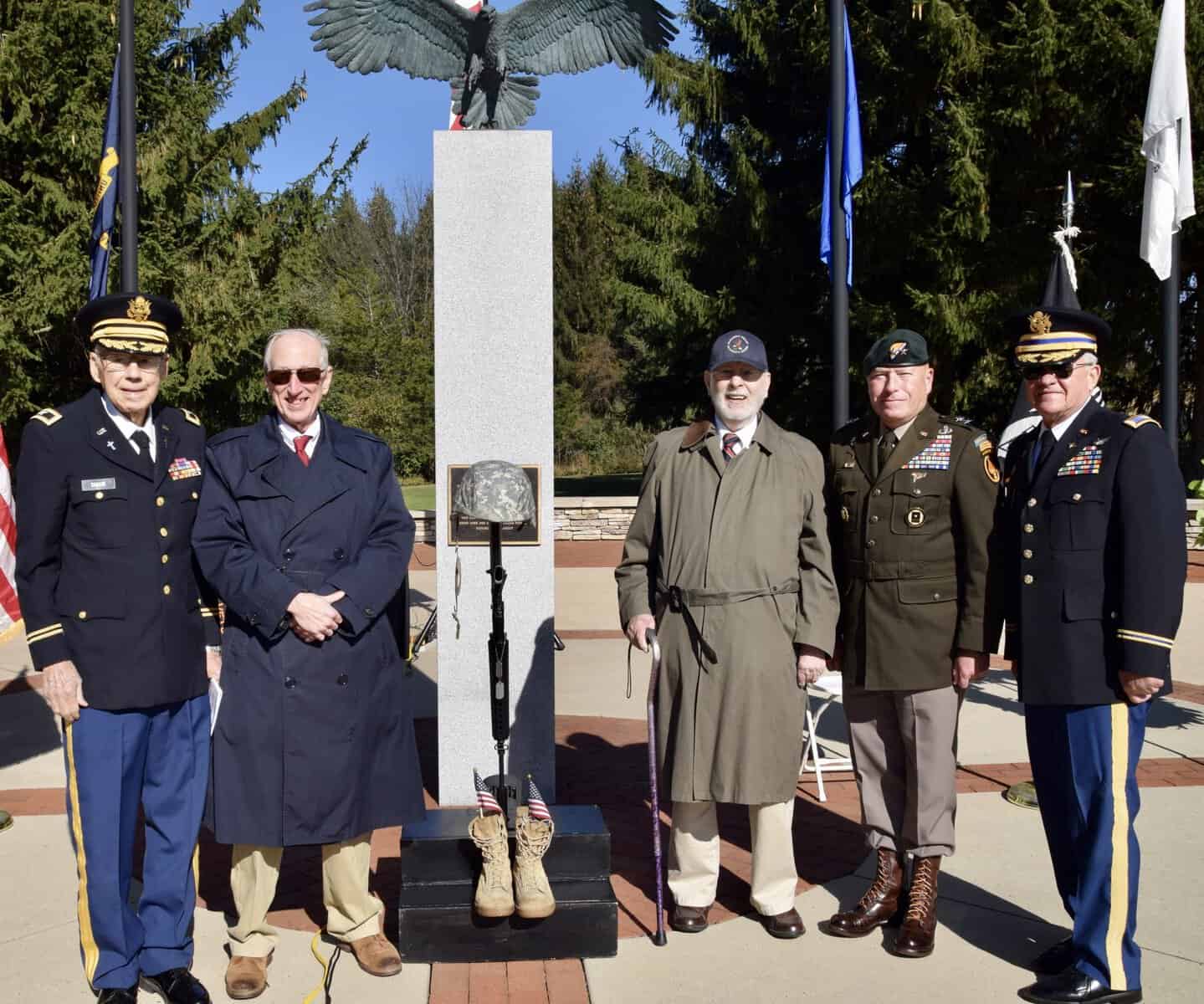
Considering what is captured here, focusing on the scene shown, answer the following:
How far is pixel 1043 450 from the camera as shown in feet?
12.5

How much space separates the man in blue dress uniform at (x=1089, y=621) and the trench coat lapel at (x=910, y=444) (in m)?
0.36

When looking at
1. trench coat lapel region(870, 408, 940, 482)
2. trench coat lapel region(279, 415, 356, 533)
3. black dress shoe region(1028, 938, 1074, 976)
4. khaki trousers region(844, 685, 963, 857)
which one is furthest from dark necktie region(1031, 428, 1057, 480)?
trench coat lapel region(279, 415, 356, 533)

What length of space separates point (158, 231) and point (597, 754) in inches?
532

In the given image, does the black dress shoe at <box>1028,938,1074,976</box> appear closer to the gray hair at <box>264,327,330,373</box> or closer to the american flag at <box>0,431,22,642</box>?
the gray hair at <box>264,327,330,373</box>

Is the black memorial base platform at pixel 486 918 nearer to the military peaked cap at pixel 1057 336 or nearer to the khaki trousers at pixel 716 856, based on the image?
the khaki trousers at pixel 716 856

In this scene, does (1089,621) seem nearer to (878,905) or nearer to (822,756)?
(878,905)

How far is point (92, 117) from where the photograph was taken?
53.8ft

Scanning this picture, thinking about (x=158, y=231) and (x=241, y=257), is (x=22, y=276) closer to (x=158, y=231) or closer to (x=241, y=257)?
(x=158, y=231)

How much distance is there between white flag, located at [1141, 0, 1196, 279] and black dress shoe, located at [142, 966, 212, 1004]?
6.29 metres

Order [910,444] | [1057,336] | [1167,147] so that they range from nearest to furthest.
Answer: [1057,336]
[910,444]
[1167,147]

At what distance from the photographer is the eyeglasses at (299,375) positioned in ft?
12.1

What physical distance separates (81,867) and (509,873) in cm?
132

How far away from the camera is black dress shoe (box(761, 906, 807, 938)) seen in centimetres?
404

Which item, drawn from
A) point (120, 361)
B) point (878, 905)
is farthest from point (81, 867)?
point (878, 905)
